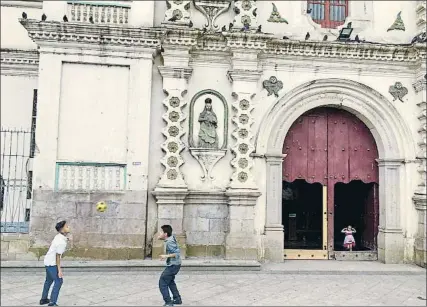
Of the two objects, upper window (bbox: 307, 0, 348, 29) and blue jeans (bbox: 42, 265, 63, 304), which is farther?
upper window (bbox: 307, 0, 348, 29)

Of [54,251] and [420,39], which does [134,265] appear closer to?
[54,251]

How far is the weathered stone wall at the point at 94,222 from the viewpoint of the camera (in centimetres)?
879

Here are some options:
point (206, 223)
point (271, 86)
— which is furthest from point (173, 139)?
point (271, 86)

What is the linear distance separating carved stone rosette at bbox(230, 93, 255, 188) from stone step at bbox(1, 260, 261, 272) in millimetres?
1732

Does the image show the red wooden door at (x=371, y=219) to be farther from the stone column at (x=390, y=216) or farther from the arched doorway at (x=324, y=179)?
the stone column at (x=390, y=216)

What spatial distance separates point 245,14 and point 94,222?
5624 millimetres

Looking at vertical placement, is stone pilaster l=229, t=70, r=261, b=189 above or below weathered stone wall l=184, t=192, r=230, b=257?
above

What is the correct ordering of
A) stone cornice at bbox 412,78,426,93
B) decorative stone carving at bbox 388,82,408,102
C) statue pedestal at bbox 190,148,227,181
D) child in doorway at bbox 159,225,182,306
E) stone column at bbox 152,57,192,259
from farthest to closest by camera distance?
decorative stone carving at bbox 388,82,408,102 < stone cornice at bbox 412,78,426,93 < statue pedestal at bbox 190,148,227,181 < stone column at bbox 152,57,192,259 < child in doorway at bbox 159,225,182,306

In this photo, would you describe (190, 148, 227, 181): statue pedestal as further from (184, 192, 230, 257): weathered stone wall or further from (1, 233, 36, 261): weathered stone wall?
(1, 233, 36, 261): weathered stone wall

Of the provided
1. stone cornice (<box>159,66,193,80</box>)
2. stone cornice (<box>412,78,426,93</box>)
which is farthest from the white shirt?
stone cornice (<box>412,78,426,93</box>)

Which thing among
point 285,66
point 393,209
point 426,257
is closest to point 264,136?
point 285,66

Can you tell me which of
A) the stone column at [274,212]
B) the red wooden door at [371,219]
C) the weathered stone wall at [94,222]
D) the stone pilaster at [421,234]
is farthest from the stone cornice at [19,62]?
the stone pilaster at [421,234]

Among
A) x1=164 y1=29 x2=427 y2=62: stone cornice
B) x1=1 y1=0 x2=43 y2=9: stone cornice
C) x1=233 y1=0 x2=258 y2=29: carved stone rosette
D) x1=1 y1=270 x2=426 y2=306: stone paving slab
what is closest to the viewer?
x1=1 y1=270 x2=426 y2=306: stone paving slab

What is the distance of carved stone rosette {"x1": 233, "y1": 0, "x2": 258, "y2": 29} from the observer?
31.6 ft
